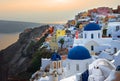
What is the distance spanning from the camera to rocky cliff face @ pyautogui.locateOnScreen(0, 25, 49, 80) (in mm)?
53312

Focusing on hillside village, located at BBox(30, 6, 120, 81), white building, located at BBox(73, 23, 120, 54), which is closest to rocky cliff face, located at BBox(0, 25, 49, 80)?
hillside village, located at BBox(30, 6, 120, 81)

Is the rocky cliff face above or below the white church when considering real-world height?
below

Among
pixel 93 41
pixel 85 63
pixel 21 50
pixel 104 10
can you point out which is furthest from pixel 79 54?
pixel 104 10

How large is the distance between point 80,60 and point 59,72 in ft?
6.51

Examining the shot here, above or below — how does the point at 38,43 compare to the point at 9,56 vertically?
above

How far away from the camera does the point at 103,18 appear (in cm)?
5269

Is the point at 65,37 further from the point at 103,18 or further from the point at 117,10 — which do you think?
the point at 117,10

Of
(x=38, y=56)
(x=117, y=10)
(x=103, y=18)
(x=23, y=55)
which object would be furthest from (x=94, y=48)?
(x=117, y=10)

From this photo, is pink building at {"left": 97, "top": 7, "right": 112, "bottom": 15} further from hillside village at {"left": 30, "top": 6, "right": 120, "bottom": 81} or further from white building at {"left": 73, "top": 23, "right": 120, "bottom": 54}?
white building at {"left": 73, "top": 23, "right": 120, "bottom": 54}

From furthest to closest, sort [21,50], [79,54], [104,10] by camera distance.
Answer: [104,10]
[21,50]
[79,54]

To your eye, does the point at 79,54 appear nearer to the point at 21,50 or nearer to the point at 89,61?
the point at 89,61

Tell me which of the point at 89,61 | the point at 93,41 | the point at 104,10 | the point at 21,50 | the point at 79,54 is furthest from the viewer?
the point at 104,10

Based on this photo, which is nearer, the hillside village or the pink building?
the hillside village

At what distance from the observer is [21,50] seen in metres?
63.5
